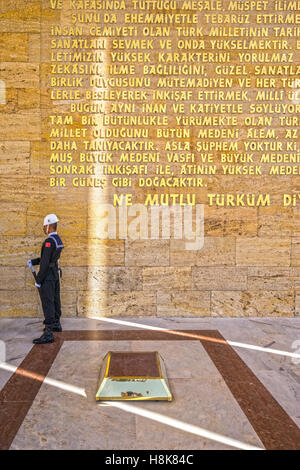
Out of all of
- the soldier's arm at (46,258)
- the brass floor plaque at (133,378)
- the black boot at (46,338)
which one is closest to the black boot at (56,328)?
the black boot at (46,338)

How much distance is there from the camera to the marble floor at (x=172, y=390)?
3.15 metres

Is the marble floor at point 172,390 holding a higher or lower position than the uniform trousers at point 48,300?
lower

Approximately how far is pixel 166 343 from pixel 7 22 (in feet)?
21.2

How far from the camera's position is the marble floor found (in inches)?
124

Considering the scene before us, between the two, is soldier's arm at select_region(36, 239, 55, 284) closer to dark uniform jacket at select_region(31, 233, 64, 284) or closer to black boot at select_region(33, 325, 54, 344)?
dark uniform jacket at select_region(31, 233, 64, 284)

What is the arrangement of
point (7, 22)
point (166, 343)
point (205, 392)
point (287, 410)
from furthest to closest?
1. point (7, 22)
2. point (166, 343)
3. point (205, 392)
4. point (287, 410)

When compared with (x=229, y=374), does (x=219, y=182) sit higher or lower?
higher

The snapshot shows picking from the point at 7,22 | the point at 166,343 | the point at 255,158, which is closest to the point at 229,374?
the point at 166,343

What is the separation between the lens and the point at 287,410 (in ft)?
11.9

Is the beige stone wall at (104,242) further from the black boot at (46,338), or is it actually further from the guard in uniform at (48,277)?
the black boot at (46,338)

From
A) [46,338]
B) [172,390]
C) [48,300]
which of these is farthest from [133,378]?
[48,300]

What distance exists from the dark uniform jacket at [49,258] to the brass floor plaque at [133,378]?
1583mm

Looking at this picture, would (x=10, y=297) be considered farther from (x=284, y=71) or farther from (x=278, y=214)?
(x=284, y=71)
